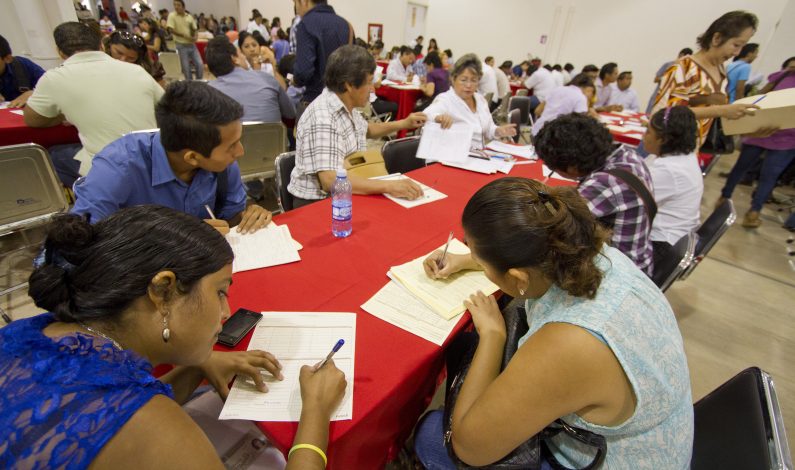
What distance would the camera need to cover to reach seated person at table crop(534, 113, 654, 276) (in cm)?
156

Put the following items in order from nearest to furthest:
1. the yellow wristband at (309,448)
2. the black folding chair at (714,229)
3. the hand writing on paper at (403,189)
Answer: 1. the yellow wristband at (309,448)
2. the black folding chair at (714,229)
3. the hand writing on paper at (403,189)

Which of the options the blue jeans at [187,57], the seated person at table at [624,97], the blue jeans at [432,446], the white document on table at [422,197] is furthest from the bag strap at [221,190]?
the blue jeans at [187,57]

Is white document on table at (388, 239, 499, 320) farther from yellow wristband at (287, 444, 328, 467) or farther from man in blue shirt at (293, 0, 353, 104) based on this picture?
man in blue shirt at (293, 0, 353, 104)

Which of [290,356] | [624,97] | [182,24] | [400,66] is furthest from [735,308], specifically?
[182,24]

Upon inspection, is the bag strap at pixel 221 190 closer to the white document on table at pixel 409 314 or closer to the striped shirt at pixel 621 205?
the white document on table at pixel 409 314

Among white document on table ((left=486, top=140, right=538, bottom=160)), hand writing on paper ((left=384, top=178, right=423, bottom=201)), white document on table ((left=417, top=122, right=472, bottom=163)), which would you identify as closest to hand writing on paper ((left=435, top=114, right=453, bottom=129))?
white document on table ((left=417, top=122, right=472, bottom=163))

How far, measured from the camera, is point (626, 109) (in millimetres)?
6590

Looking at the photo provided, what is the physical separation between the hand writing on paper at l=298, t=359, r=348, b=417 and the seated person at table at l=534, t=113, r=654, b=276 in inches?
51.0

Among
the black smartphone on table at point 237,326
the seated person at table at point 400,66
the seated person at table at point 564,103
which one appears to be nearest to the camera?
the black smartphone on table at point 237,326

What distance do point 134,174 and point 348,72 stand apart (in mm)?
1200

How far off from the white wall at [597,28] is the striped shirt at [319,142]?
28.0 feet

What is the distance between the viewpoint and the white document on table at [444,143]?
261 centimetres

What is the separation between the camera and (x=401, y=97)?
608cm

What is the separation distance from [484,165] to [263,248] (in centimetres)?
176
